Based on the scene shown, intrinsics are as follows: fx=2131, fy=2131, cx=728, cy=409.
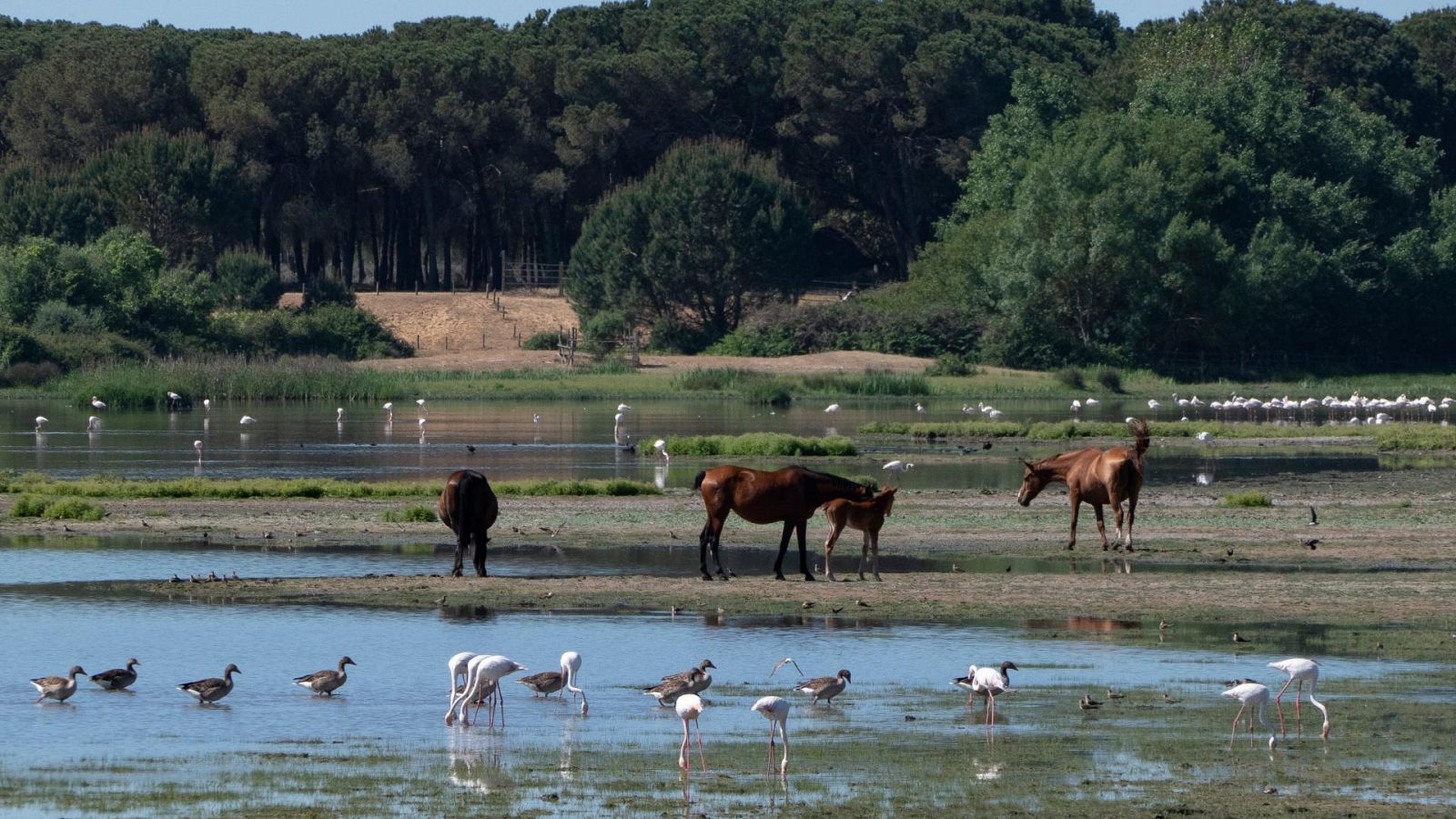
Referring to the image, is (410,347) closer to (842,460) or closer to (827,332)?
(827,332)

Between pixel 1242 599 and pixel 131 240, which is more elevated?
pixel 131 240

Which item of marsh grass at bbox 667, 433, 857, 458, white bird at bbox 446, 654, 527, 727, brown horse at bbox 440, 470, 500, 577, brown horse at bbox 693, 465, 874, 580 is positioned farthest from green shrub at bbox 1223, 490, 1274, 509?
white bird at bbox 446, 654, 527, 727

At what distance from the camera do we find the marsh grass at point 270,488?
3719 centimetres

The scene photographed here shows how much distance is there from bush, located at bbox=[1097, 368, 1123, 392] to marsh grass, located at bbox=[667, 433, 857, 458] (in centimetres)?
3944

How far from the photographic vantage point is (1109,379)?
86.4m

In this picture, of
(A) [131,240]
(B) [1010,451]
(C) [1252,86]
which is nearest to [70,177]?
(A) [131,240]

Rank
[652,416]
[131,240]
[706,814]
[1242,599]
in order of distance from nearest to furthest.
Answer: [706,814]
[1242,599]
[652,416]
[131,240]

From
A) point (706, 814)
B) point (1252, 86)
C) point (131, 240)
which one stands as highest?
point (1252, 86)

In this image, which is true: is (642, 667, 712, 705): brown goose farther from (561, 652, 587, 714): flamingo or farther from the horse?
the horse

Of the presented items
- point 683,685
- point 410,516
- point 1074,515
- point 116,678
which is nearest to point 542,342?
point 410,516

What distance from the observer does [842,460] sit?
46031 mm

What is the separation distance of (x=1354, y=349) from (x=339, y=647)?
88.9 metres

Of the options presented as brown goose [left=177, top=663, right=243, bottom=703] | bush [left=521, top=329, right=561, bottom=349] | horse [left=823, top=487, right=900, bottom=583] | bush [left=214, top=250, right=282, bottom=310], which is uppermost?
bush [left=214, top=250, right=282, bottom=310]

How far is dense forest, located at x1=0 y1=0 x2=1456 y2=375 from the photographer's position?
3647 inches
